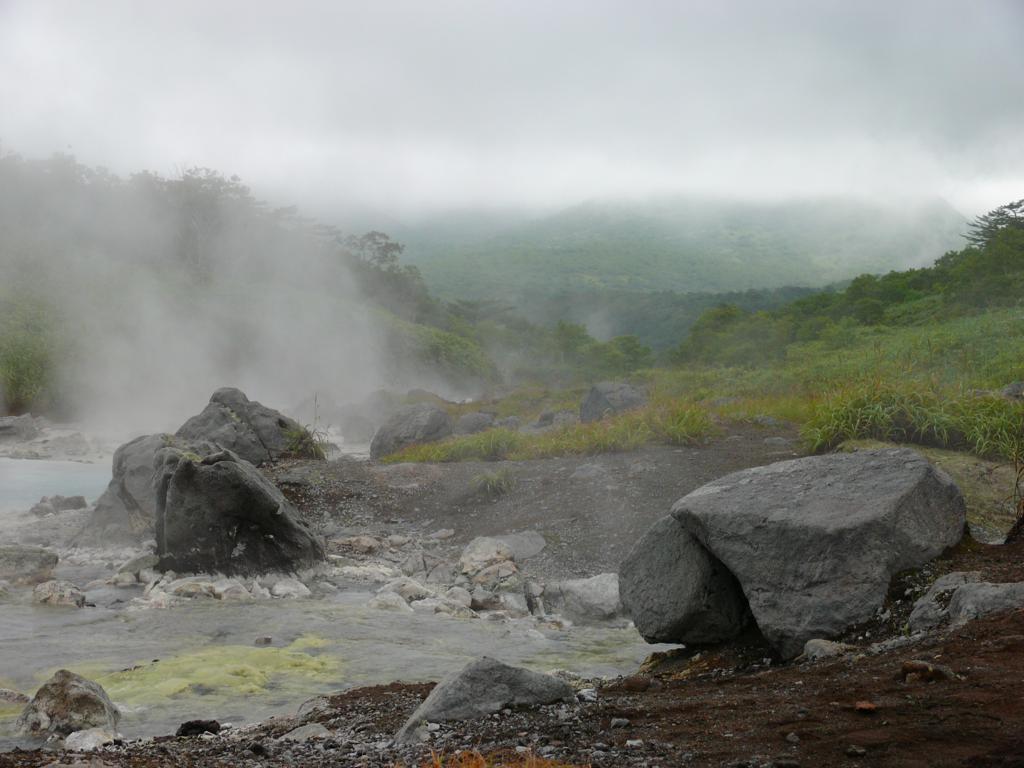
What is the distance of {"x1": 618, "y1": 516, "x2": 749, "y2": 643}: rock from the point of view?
18.2 ft

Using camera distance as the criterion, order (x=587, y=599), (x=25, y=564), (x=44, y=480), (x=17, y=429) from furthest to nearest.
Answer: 1. (x=17, y=429)
2. (x=44, y=480)
3. (x=25, y=564)
4. (x=587, y=599)

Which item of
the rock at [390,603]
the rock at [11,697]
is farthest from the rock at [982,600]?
the rock at [390,603]

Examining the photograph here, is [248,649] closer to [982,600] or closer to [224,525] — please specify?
[224,525]

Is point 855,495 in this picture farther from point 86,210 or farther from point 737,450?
point 86,210

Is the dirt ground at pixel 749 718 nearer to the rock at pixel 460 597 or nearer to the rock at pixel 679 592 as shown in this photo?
the rock at pixel 679 592

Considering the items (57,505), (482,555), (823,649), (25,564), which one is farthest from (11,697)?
(57,505)

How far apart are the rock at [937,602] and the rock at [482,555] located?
271 inches

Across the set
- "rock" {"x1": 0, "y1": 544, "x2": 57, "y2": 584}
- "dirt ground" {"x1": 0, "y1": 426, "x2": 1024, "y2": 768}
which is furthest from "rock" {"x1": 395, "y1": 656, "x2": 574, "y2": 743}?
"rock" {"x1": 0, "y1": 544, "x2": 57, "y2": 584}

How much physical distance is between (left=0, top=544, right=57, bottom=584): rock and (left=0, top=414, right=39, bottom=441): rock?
65.7 feet

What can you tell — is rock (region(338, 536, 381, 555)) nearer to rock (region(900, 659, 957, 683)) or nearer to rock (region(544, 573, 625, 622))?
rock (region(544, 573, 625, 622))

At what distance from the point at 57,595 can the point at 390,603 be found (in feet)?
12.0

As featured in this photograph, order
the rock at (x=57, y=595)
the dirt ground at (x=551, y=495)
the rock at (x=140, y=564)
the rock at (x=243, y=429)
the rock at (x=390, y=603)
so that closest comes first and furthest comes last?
1. the rock at (x=57, y=595)
2. the rock at (x=390, y=603)
3. the rock at (x=140, y=564)
4. the dirt ground at (x=551, y=495)
5. the rock at (x=243, y=429)

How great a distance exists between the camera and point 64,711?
16.2 feet

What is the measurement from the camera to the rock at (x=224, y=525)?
1063 centimetres
